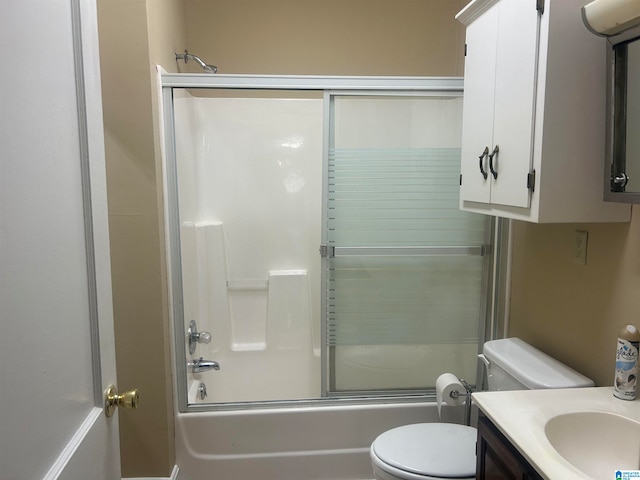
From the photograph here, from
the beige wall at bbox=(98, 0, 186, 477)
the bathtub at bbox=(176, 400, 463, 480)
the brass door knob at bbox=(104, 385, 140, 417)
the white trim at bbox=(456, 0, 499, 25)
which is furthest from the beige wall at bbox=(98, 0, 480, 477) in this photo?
the white trim at bbox=(456, 0, 499, 25)

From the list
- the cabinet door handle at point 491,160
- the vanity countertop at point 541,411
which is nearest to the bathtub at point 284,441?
the vanity countertop at point 541,411

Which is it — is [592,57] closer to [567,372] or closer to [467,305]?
[567,372]

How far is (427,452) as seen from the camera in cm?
168

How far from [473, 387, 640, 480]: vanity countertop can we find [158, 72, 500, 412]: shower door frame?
35.7 inches

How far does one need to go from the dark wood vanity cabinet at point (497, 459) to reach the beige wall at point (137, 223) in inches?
52.2

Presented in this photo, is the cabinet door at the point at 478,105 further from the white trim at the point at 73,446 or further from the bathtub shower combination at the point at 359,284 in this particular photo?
the white trim at the point at 73,446

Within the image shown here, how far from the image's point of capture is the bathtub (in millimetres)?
2139

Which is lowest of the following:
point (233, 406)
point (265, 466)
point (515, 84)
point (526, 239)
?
point (265, 466)

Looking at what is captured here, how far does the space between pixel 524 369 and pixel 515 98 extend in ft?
3.04

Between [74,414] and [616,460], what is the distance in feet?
4.24

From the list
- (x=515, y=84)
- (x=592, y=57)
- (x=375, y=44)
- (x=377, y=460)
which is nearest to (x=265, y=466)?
(x=377, y=460)

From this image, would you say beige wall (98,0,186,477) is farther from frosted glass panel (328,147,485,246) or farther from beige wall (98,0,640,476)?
frosted glass panel (328,147,485,246)

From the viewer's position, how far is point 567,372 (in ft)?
4.99

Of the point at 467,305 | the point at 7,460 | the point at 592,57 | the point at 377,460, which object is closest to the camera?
the point at 7,460
